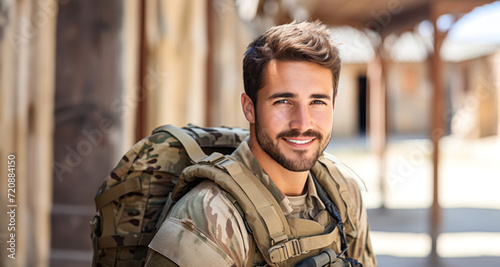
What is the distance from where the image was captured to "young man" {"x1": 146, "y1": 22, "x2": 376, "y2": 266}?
1.33 m

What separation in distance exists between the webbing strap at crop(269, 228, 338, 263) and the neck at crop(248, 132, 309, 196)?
195mm

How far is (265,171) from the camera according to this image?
1.60 meters

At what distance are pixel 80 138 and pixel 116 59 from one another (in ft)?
2.16

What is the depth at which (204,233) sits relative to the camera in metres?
1.34

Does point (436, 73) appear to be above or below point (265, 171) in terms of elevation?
above

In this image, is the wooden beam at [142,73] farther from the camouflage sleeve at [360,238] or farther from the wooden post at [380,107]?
the wooden post at [380,107]

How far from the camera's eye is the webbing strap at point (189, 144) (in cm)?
171

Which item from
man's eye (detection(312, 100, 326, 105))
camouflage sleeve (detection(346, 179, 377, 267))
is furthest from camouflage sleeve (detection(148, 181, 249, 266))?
camouflage sleeve (detection(346, 179, 377, 267))

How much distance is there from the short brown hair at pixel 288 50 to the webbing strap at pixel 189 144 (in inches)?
11.5

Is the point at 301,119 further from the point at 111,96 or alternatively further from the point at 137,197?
the point at 111,96

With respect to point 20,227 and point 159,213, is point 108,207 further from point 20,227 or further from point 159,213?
point 20,227

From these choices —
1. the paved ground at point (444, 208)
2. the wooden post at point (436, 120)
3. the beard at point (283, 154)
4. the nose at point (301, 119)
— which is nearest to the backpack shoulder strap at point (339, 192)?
the beard at point (283, 154)

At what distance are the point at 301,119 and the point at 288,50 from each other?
22 cm

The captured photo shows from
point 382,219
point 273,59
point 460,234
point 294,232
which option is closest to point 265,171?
point 294,232
